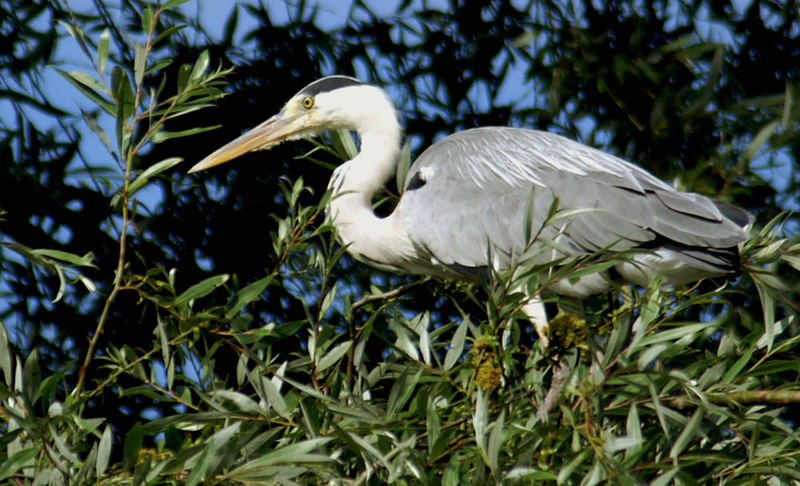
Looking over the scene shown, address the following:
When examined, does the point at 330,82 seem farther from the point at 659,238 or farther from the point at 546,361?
the point at 546,361

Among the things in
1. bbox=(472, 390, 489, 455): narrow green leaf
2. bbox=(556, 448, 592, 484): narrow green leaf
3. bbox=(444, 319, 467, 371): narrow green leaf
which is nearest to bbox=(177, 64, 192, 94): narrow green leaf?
bbox=(444, 319, 467, 371): narrow green leaf

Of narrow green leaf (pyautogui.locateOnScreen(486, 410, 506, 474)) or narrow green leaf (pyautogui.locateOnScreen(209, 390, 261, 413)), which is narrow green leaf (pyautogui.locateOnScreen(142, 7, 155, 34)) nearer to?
narrow green leaf (pyautogui.locateOnScreen(209, 390, 261, 413))

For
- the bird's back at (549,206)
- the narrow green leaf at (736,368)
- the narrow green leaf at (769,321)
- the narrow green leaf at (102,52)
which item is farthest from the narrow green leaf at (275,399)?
the bird's back at (549,206)

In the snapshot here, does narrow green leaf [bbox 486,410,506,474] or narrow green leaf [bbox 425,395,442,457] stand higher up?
narrow green leaf [bbox 486,410,506,474]

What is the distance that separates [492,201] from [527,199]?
14cm

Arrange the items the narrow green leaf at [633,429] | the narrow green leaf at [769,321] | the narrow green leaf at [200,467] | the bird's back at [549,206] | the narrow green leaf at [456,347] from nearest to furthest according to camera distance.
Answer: the narrow green leaf at [200,467]
the narrow green leaf at [633,429]
the narrow green leaf at [456,347]
the narrow green leaf at [769,321]
the bird's back at [549,206]

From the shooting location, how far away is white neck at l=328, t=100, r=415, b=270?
10.1ft

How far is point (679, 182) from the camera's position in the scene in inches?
115

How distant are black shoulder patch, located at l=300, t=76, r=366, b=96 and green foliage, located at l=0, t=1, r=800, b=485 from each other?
4.3 inches

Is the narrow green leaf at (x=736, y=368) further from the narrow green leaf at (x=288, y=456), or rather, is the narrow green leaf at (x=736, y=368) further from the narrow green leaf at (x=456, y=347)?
→ the narrow green leaf at (x=288, y=456)

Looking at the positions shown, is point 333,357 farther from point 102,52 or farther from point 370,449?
point 102,52

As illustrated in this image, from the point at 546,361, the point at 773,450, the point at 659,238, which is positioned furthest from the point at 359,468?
the point at 659,238

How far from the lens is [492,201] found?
2984 mm

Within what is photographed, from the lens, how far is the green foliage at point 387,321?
5.49 feet
